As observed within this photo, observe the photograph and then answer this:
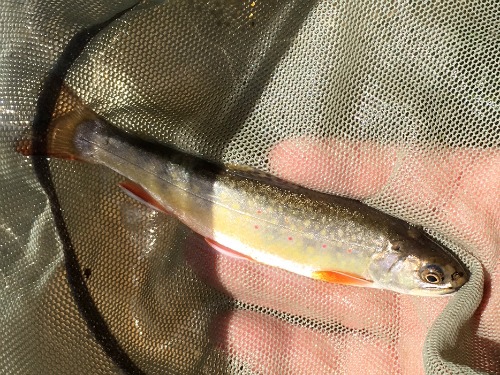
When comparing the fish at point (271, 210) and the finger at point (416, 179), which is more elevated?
the finger at point (416, 179)

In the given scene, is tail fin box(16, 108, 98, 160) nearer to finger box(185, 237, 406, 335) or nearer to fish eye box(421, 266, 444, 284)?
finger box(185, 237, 406, 335)

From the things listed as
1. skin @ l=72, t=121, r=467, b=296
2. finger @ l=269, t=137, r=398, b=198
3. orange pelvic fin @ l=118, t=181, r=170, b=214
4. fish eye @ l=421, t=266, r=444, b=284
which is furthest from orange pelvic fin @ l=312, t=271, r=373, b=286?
orange pelvic fin @ l=118, t=181, r=170, b=214

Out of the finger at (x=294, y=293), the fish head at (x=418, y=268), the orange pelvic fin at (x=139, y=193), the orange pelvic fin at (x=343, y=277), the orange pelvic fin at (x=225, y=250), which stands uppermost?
the fish head at (x=418, y=268)

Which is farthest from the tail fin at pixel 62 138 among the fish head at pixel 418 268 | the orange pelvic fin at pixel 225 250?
the fish head at pixel 418 268

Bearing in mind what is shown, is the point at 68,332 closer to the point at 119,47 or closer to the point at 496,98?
the point at 119,47

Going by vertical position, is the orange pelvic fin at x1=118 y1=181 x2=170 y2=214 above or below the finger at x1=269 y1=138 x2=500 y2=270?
below

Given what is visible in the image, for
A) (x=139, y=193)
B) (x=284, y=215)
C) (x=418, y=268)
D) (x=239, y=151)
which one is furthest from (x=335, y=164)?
(x=139, y=193)

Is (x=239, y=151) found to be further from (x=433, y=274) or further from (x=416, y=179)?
(x=433, y=274)

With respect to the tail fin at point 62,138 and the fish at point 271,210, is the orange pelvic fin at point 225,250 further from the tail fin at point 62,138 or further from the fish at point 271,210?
the tail fin at point 62,138

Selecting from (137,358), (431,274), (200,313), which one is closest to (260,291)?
(200,313)
